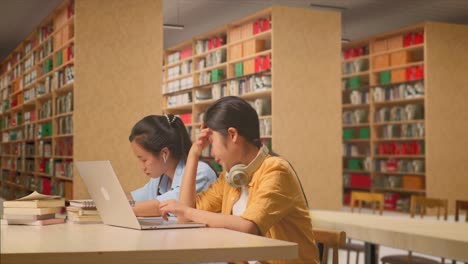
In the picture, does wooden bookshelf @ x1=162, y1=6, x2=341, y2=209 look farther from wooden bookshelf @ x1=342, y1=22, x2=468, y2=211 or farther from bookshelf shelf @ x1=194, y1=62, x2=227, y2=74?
wooden bookshelf @ x1=342, y1=22, x2=468, y2=211

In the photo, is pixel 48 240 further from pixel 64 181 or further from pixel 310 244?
pixel 64 181

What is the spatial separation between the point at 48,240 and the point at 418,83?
31.0 feet

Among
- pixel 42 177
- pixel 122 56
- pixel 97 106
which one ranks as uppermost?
pixel 122 56

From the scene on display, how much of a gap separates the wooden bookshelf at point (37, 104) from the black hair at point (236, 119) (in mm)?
5652

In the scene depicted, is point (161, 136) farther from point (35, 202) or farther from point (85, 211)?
point (35, 202)

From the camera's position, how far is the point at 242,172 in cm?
242

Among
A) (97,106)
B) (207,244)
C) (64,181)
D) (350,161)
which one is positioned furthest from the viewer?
(350,161)

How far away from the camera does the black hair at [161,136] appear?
310 cm

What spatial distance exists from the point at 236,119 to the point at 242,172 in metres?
0.21

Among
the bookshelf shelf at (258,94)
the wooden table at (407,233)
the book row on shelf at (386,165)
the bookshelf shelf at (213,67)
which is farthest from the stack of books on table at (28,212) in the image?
the book row on shelf at (386,165)

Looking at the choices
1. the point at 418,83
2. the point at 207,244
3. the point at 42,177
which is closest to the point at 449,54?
the point at 418,83

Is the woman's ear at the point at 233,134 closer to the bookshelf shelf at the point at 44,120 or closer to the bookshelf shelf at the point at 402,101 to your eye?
the bookshelf shelf at the point at 44,120

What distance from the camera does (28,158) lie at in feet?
37.5

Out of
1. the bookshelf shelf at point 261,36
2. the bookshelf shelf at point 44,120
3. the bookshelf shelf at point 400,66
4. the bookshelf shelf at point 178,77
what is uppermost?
the bookshelf shelf at point 261,36
